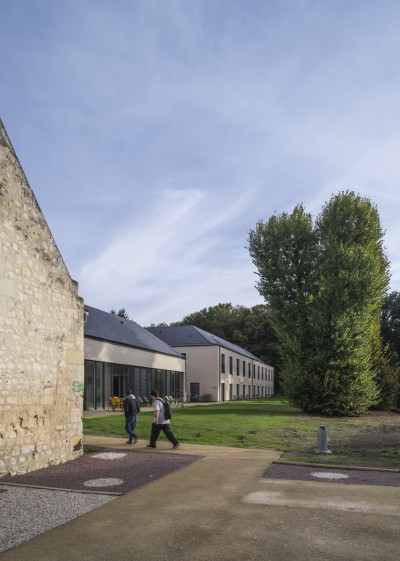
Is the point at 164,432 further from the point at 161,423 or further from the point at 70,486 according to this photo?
the point at 70,486

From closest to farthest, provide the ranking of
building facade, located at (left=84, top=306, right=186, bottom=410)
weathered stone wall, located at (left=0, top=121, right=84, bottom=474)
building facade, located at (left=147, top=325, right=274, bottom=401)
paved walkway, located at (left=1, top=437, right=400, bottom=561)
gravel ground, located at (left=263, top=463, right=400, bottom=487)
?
paved walkway, located at (left=1, top=437, right=400, bottom=561) → gravel ground, located at (left=263, top=463, right=400, bottom=487) → weathered stone wall, located at (left=0, top=121, right=84, bottom=474) → building facade, located at (left=84, top=306, right=186, bottom=410) → building facade, located at (left=147, top=325, right=274, bottom=401)

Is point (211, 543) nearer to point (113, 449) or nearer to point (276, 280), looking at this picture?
point (113, 449)

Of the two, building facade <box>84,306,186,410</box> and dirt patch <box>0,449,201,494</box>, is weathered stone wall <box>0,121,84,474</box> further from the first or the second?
building facade <box>84,306,186,410</box>

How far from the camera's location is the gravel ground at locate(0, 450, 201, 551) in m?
7.01

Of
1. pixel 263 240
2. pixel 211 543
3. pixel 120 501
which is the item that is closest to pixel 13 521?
pixel 120 501

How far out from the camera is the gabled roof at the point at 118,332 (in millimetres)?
30031

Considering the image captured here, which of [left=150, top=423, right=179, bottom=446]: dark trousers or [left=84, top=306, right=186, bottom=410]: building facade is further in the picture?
[left=84, top=306, right=186, bottom=410]: building facade

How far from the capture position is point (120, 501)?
26.7 ft

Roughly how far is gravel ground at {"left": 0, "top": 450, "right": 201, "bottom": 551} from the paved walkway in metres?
0.32

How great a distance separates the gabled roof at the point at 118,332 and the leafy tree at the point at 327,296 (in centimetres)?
961

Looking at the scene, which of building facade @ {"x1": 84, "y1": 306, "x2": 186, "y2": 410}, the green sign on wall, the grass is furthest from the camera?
building facade @ {"x1": 84, "y1": 306, "x2": 186, "y2": 410}

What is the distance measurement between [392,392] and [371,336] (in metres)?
5.30

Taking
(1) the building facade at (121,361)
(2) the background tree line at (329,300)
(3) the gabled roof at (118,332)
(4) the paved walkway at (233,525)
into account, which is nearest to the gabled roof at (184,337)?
(1) the building facade at (121,361)

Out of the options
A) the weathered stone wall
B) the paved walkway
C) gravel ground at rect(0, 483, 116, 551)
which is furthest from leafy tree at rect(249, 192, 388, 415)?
gravel ground at rect(0, 483, 116, 551)
